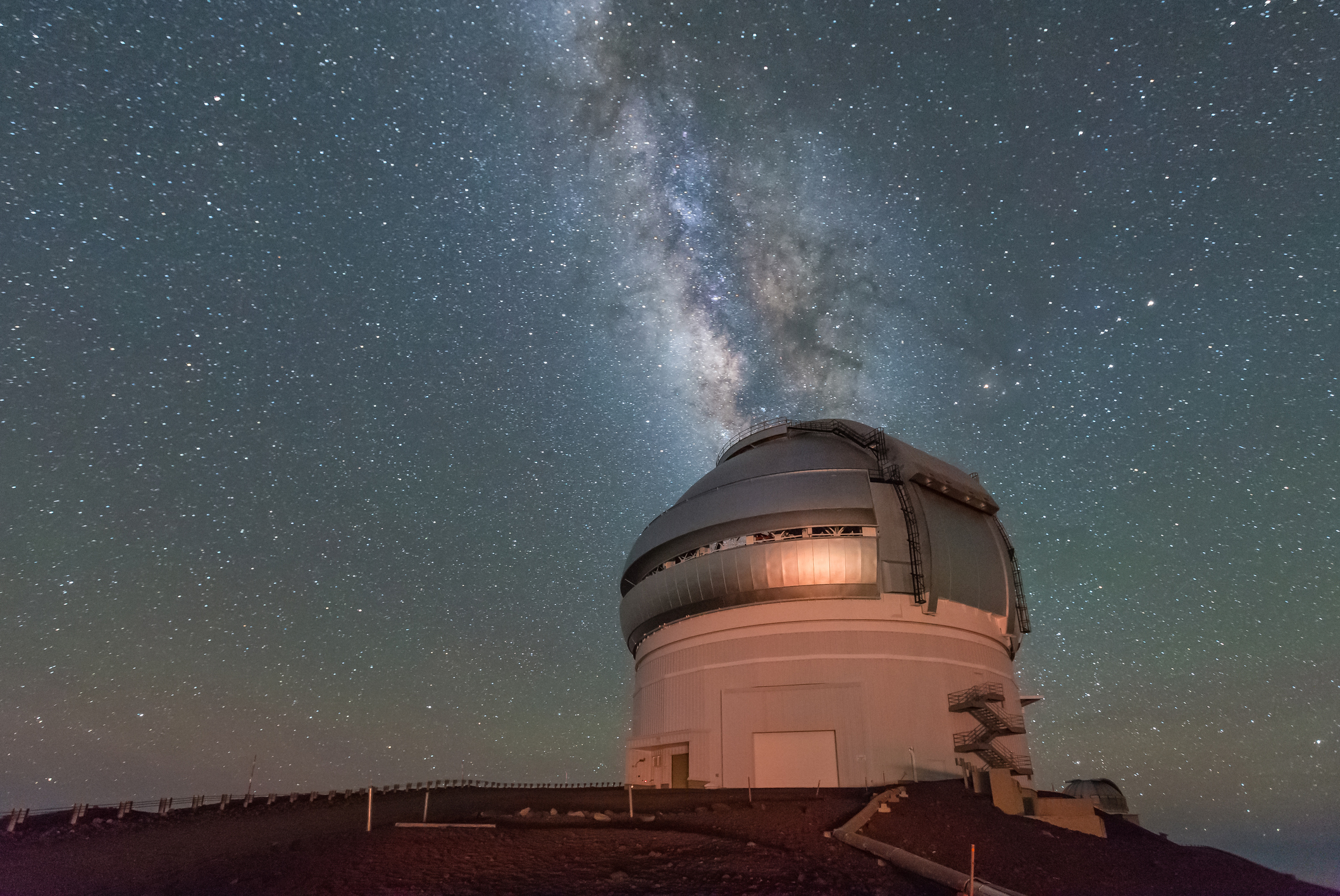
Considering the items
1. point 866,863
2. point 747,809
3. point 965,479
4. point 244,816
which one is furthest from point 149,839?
point 965,479

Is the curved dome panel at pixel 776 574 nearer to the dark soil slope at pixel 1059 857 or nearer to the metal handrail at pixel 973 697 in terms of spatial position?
the metal handrail at pixel 973 697

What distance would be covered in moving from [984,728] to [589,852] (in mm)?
19504

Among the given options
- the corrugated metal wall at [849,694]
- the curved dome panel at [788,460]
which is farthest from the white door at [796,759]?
the curved dome panel at [788,460]

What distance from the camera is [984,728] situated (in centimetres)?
2727

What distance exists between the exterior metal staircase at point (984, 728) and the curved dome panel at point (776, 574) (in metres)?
5.15

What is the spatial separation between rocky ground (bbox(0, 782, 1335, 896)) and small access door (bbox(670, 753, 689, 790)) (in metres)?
8.37

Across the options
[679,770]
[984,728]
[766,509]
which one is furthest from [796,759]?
[766,509]

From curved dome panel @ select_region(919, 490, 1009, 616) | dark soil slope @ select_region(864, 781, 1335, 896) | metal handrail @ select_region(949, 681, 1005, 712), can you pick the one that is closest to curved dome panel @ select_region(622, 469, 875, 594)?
curved dome panel @ select_region(919, 490, 1009, 616)

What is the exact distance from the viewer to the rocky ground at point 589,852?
11359 mm

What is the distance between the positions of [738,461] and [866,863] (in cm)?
2143

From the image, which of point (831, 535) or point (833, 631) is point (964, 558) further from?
point (833, 631)

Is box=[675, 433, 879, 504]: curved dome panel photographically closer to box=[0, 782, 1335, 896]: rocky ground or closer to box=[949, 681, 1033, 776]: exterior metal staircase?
box=[949, 681, 1033, 776]: exterior metal staircase

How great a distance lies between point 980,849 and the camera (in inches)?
612

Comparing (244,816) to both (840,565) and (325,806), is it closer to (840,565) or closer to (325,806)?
(325,806)
